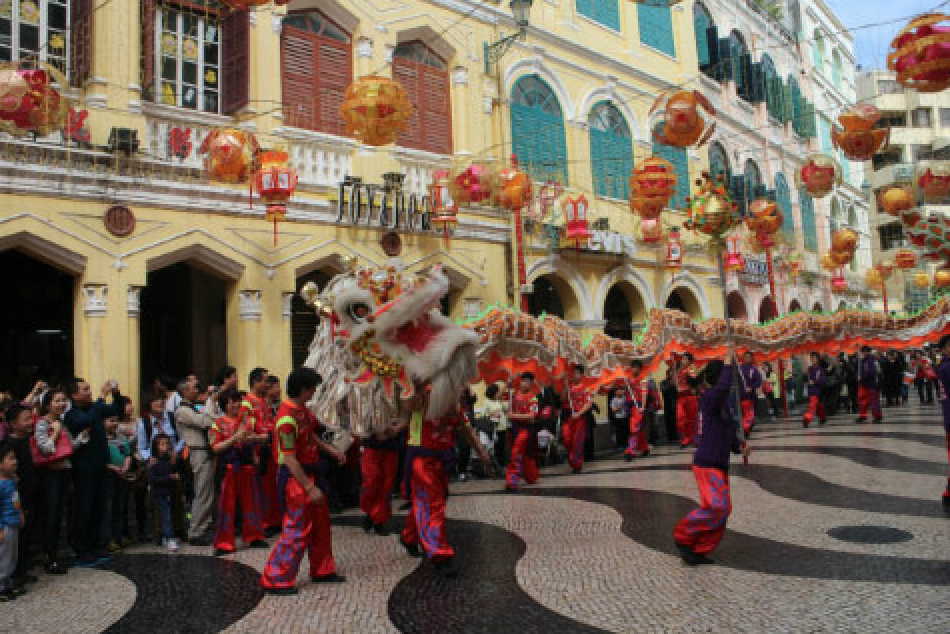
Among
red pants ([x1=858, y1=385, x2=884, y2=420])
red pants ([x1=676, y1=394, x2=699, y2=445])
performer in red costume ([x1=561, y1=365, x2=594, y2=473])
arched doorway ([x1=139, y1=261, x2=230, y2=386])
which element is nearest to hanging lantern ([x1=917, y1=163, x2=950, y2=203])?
red pants ([x1=858, y1=385, x2=884, y2=420])

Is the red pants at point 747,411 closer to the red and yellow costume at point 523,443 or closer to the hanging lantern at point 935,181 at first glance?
the hanging lantern at point 935,181

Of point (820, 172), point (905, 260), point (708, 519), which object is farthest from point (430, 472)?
point (905, 260)

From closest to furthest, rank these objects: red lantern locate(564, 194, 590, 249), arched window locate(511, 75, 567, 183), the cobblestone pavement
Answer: the cobblestone pavement → red lantern locate(564, 194, 590, 249) → arched window locate(511, 75, 567, 183)

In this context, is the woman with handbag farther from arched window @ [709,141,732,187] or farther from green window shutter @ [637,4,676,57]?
arched window @ [709,141,732,187]

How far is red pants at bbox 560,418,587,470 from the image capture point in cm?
1122

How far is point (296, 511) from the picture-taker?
17.5 ft

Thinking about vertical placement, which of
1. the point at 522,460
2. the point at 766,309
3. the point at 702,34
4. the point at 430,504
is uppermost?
the point at 702,34

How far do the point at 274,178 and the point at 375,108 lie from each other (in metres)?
2.01

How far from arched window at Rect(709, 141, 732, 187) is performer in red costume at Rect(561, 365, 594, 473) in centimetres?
1421

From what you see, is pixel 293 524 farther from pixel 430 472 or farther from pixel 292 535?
pixel 430 472

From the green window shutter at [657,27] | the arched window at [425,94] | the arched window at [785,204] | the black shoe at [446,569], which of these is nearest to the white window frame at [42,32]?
the arched window at [425,94]

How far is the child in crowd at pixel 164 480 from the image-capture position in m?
7.12

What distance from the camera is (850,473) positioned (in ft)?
30.5

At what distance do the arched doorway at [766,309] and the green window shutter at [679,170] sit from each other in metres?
6.13
